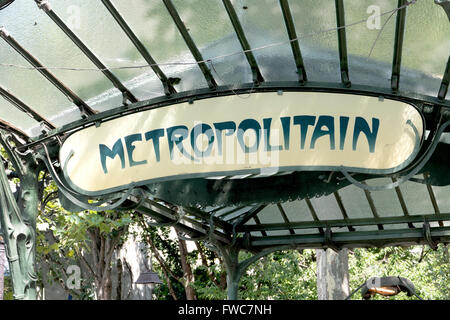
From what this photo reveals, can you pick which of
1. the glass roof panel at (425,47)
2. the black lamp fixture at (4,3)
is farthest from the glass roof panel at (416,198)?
the black lamp fixture at (4,3)

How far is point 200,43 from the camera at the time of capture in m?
6.50

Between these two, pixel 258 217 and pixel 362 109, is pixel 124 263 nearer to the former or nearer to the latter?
pixel 258 217

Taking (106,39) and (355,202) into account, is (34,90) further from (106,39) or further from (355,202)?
(355,202)

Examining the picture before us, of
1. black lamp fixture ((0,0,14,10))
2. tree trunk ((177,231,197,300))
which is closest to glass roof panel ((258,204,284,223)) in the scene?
black lamp fixture ((0,0,14,10))

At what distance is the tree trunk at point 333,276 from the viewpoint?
50.9ft

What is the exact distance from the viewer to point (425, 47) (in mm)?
6039

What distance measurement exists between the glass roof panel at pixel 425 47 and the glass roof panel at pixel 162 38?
Result: 2205 mm

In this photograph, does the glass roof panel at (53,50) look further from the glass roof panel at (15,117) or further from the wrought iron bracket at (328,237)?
the wrought iron bracket at (328,237)

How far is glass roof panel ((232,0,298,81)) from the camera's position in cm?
607

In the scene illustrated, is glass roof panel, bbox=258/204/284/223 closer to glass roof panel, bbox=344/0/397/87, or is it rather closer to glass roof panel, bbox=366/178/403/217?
glass roof panel, bbox=366/178/403/217

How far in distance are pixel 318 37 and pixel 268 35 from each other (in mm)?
511

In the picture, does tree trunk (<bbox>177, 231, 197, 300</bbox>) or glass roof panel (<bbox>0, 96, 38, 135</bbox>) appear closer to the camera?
glass roof panel (<bbox>0, 96, 38, 135</bbox>)

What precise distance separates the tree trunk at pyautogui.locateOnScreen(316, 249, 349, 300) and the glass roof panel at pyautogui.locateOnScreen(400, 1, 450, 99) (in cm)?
987

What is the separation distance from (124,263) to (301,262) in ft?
21.3
